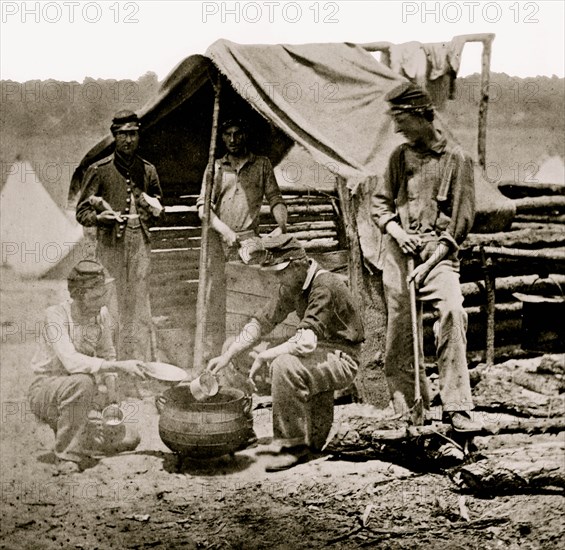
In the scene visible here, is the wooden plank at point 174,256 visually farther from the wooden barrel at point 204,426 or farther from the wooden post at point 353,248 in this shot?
the wooden post at point 353,248

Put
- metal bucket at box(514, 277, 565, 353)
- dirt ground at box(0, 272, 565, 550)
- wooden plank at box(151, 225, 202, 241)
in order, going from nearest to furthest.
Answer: dirt ground at box(0, 272, 565, 550) → metal bucket at box(514, 277, 565, 353) → wooden plank at box(151, 225, 202, 241)

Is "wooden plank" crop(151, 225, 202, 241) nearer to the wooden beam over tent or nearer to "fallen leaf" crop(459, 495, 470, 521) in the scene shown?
the wooden beam over tent

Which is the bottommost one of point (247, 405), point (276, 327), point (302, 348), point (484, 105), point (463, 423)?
point (463, 423)

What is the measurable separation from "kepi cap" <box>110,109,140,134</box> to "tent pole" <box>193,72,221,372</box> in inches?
19.8

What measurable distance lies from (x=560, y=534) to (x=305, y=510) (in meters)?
1.48

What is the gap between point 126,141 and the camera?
4863 millimetres

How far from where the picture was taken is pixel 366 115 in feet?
16.1

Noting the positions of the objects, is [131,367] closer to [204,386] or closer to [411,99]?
[204,386]

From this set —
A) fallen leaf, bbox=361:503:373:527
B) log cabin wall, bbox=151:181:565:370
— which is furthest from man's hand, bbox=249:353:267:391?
fallen leaf, bbox=361:503:373:527

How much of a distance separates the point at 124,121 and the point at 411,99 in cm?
177

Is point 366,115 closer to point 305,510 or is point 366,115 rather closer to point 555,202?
point 555,202

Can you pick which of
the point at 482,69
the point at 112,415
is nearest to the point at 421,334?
the point at 482,69

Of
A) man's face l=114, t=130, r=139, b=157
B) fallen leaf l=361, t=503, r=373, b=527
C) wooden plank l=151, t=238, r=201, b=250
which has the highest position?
man's face l=114, t=130, r=139, b=157

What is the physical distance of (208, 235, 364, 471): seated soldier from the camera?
4.71 meters
